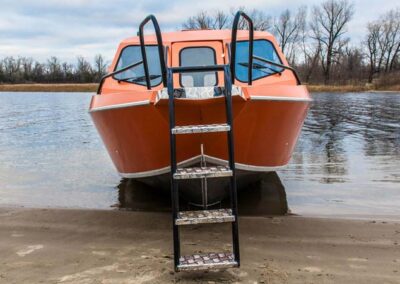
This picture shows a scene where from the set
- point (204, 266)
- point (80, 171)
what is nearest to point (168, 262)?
point (204, 266)

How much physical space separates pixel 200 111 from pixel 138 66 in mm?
2151

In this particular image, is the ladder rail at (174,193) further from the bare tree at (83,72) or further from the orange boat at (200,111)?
the bare tree at (83,72)

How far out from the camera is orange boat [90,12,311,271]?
13.8 ft

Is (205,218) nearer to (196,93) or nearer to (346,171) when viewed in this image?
(196,93)

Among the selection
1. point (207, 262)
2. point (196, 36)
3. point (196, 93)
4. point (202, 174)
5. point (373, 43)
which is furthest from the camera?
point (373, 43)

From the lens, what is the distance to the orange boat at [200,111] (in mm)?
4945

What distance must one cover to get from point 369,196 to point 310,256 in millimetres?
3220

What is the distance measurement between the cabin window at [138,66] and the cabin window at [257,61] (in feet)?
3.58

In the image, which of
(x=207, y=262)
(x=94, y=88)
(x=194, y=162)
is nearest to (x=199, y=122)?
(x=194, y=162)

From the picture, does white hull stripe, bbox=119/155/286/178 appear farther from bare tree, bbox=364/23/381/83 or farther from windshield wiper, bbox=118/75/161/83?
bare tree, bbox=364/23/381/83

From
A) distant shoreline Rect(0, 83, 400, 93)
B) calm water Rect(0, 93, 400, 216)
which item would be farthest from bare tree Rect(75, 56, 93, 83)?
calm water Rect(0, 93, 400, 216)

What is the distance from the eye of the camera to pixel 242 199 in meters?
7.45

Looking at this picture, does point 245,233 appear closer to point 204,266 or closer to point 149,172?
point 149,172

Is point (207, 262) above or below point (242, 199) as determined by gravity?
above
